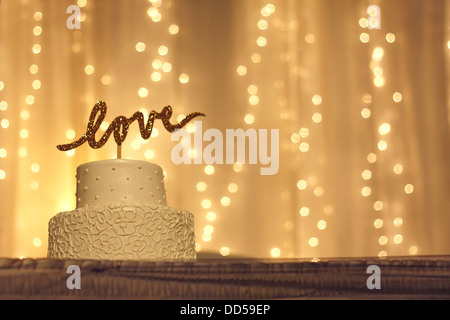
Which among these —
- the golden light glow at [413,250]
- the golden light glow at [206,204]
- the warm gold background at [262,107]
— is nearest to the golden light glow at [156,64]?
the warm gold background at [262,107]

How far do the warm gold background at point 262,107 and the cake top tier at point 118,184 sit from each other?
56 cm

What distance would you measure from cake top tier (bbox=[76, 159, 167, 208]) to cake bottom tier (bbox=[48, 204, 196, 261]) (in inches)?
2.1

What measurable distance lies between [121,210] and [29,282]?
28.8 inches

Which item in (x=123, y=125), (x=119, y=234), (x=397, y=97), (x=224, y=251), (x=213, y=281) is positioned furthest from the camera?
(x=397, y=97)

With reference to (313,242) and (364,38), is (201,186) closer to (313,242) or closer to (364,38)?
(313,242)

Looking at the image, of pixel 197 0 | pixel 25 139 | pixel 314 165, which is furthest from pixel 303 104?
A: pixel 25 139

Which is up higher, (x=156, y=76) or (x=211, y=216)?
(x=156, y=76)

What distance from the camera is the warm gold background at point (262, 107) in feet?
6.23

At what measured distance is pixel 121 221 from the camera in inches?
48.3

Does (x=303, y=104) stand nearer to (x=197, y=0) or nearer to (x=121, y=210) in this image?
(x=197, y=0)

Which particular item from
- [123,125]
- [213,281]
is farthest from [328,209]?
[213,281]

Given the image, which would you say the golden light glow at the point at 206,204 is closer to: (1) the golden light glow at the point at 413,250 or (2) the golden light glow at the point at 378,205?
(2) the golden light glow at the point at 378,205

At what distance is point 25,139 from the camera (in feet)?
6.31

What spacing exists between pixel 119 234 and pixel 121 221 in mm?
26
